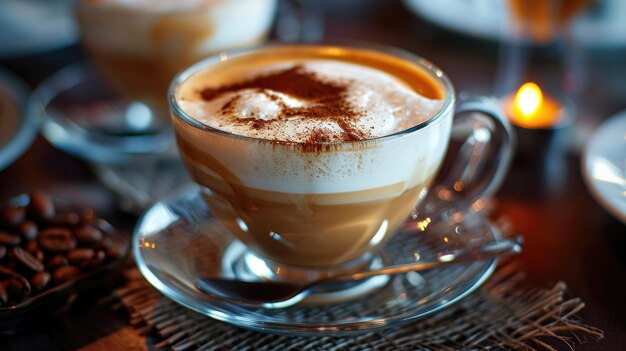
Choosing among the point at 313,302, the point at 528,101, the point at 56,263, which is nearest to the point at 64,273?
the point at 56,263

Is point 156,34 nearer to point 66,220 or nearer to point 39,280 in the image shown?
point 66,220

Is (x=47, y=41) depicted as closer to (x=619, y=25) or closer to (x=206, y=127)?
(x=206, y=127)

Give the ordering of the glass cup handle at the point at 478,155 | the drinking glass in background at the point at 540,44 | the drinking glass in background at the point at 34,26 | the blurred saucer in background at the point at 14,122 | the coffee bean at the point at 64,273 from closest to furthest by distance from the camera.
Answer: the coffee bean at the point at 64,273 < the glass cup handle at the point at 478,155 < the blurred saucer in background at the point at 14,122 < the drinking glass in background at the point at 540,44 < the drinking glass in background at the point at 34,26

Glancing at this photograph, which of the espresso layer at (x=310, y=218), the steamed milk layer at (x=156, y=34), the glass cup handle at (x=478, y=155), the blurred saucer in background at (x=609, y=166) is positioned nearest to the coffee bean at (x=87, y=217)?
the espresso layer at (x=310, y=218)

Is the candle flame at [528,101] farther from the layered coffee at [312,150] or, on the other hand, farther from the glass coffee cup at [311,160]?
the layered coffee at [312,150]

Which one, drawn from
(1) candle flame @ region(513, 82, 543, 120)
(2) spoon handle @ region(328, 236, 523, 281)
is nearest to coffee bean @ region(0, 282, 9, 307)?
(2) spoon handle @ region(328, 236, 523, 281)

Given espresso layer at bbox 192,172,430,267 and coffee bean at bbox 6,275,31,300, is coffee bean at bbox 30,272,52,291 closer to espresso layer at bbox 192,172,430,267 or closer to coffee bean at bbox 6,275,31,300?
coffee bean at bbox 6,275,31,300
